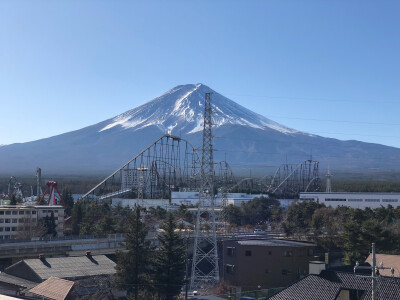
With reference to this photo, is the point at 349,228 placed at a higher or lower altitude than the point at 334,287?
higher

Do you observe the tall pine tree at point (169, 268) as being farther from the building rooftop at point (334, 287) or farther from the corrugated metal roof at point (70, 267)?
the building rooftop at point (334, 287)

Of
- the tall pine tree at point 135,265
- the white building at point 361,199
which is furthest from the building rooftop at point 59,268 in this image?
the white building at point 361,199

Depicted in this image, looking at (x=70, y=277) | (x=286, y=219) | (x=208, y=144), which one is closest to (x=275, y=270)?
(x=208, y=144)

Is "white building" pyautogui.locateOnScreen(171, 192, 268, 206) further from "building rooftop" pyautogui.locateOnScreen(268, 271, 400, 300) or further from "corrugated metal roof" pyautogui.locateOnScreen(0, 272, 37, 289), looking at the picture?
"building rooftop" pyautogui.locateOnScreen(268, 271, 400, 300)

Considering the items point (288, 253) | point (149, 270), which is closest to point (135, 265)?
point (149, 270)

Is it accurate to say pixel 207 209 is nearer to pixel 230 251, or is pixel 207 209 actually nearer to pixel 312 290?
pixel 230 251

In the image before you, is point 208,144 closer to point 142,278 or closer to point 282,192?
point 142,278

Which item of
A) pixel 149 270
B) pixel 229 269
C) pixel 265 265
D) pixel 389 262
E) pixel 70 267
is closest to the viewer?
pixel 389 262
